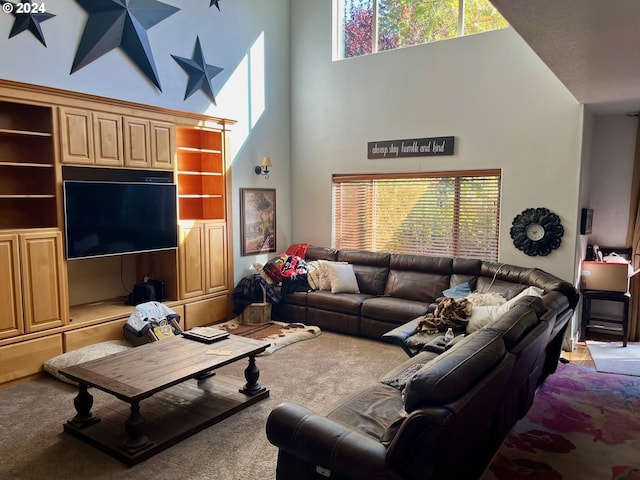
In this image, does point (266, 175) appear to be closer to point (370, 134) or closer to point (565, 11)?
point (370, 134)

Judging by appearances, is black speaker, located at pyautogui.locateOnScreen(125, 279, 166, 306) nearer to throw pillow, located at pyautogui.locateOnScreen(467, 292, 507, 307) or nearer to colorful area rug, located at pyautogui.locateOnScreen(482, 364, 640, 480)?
throw pillow, located at pyautogui.locateOnScreen(467, 292, 507, 307)

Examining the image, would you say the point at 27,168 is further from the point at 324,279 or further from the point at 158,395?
the point at 324,279

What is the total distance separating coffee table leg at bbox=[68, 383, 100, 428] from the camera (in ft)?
10.7

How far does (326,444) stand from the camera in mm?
2100

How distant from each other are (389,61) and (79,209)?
4062 millimetres

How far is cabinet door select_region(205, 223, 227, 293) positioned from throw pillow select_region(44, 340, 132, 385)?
1.50 m

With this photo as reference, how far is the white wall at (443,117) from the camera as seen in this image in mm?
5051

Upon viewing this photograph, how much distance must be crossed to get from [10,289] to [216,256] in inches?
89.9

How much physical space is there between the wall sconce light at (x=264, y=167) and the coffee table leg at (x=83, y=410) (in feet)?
12.4

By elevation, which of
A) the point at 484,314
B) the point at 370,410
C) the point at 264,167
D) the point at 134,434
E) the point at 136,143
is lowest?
the point at 134,434

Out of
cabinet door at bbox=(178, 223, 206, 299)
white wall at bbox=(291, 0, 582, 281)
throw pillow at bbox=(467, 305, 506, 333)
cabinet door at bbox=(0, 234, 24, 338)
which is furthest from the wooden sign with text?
cabinet door at bbox=(0, 234, 24, 338)

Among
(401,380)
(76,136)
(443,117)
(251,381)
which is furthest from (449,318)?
(76,136)

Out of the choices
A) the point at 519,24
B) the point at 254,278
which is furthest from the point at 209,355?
the point at 519,24

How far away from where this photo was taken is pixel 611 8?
245 centimetres
